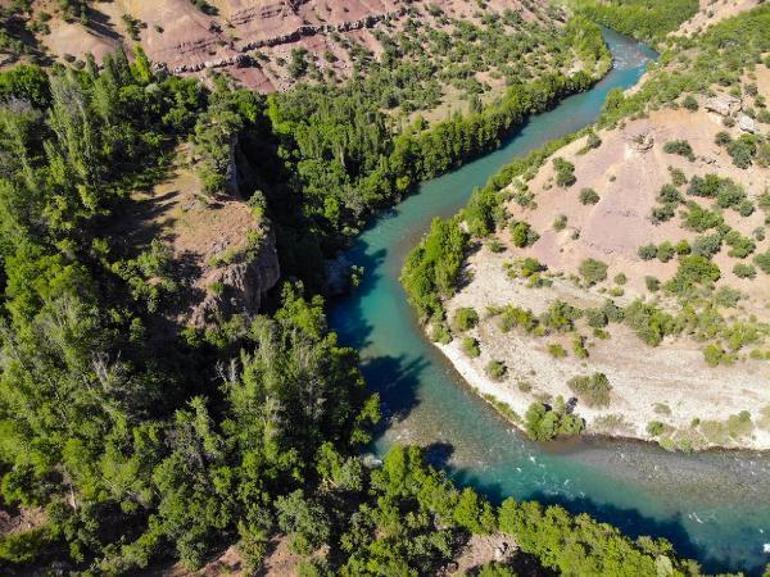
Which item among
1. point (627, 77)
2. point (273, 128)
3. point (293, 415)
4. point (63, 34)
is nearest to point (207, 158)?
point (273, 128)

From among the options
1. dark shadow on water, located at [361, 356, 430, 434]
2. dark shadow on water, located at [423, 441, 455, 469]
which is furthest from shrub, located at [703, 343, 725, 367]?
dark shadow on water, located at [361, 356, 430, 434]

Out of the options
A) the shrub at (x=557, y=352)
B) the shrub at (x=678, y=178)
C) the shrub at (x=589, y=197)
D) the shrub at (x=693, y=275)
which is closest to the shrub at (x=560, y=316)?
the shrub at (x=557, y=352)

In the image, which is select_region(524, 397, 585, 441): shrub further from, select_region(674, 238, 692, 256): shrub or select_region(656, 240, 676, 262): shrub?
select_region(674, 238, 692, 256): shrub

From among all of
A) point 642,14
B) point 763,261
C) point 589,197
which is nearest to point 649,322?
point 763,261

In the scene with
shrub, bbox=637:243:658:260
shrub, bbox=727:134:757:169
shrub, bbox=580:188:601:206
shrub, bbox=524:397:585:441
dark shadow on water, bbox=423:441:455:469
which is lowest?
dark shadow on water, bbox=423:441:455:469

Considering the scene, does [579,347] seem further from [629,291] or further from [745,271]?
[745,271]
